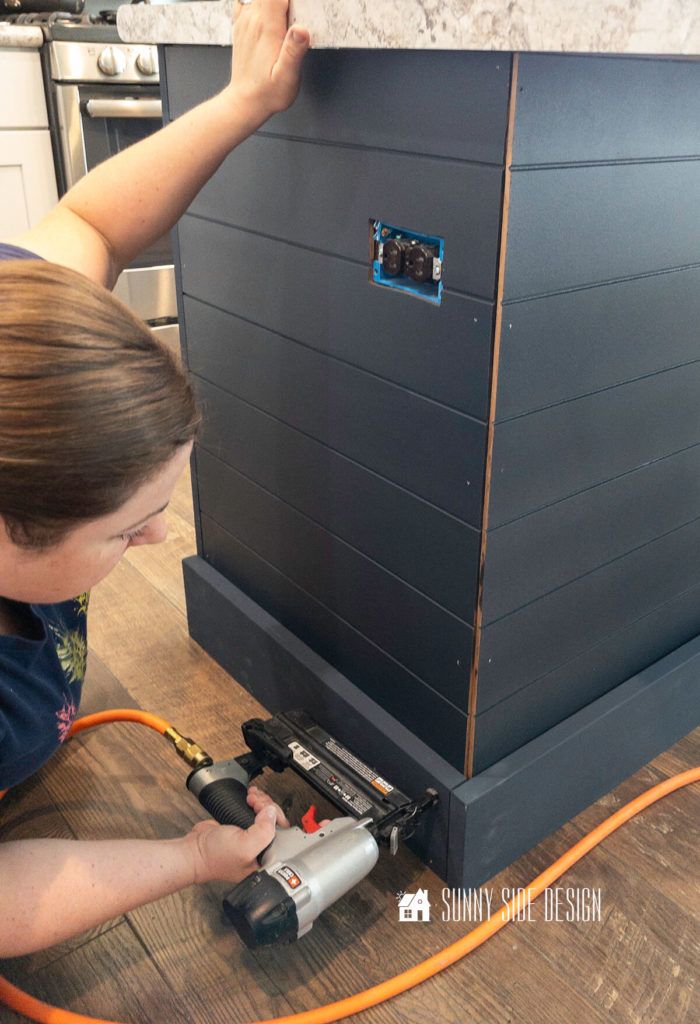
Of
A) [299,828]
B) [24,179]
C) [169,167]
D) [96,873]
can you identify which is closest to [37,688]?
[96,873]

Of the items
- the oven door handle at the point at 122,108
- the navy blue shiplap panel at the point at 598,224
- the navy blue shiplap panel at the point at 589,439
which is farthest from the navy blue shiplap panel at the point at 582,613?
the oven door handle at the point at 122,108

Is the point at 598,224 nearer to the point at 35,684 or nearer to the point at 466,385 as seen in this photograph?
the point at 466,385

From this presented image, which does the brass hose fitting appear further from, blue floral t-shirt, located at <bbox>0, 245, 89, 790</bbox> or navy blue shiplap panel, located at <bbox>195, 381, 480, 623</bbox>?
navy blue shiplap panel, located at <bbox>195, 381, 480, 623</bbox>

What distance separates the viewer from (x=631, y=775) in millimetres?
1130

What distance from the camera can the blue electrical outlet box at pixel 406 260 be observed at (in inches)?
30.8

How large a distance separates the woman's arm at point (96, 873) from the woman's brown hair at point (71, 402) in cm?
32

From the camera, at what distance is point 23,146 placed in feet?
7.01

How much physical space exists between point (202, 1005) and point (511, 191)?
79 centimetres

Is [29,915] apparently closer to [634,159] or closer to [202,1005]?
[202,1005]

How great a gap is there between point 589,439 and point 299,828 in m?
0.49

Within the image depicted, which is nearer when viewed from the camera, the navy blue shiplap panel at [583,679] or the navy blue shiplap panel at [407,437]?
the navy blue shiplap panel at [407,437]

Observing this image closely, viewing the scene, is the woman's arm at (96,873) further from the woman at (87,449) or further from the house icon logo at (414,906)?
the house icon logo at (414,906)

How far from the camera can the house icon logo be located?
0.95 m

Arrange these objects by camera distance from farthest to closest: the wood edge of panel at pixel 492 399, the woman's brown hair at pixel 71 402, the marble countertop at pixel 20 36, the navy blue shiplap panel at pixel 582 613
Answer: the marble countertop at pixel 20 36
the navy blue shiplap panel at pixel 582 613
the wood edge of panel at pixel 492 399
the woman's brown hair at pixel 71 402
